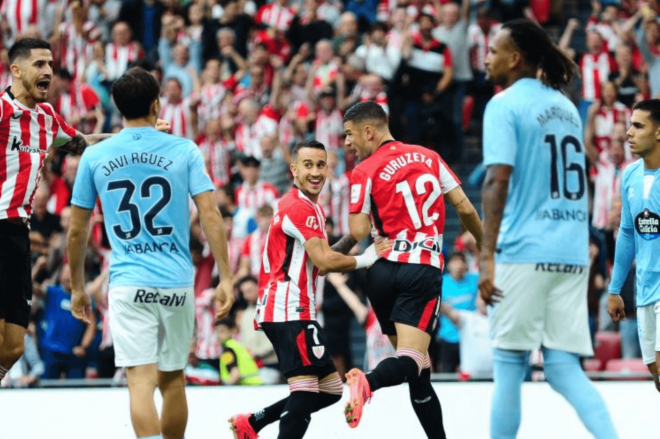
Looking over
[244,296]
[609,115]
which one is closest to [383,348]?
[244,296]

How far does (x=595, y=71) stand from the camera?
15.2 metres

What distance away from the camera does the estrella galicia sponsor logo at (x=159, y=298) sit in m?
6.65

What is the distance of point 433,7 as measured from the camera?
1673 centimetres

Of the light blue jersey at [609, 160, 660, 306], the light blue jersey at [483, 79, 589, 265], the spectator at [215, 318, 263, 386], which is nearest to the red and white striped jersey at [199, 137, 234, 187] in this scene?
the spectator at [215, 318, 263, 386]

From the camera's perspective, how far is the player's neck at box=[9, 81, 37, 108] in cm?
794

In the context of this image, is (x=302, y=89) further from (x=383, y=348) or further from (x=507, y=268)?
(x=507, y=268)

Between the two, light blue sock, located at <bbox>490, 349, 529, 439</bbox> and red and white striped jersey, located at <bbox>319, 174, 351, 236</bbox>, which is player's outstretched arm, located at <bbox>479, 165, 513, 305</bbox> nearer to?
light blue sock, located at <bbox>490, 349, 529, 439</bbox>

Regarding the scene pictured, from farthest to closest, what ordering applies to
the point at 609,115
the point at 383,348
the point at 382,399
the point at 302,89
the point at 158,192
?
1. the point at 302,89
2. the point at 609,115
3. the point at 383,348
4. the point at 382,399
5. the point at 158,192

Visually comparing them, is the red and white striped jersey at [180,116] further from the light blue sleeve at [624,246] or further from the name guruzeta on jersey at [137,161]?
Result: the name guruzeta on jersey at [137,161]

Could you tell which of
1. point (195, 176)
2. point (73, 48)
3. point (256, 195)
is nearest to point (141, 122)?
point (195, 176)

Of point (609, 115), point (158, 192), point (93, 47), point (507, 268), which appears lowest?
point (507, 268)

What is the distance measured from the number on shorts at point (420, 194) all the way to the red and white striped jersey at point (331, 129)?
7.88 m

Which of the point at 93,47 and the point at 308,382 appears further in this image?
the point at 93,47

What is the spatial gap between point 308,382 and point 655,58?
9.20 metres
